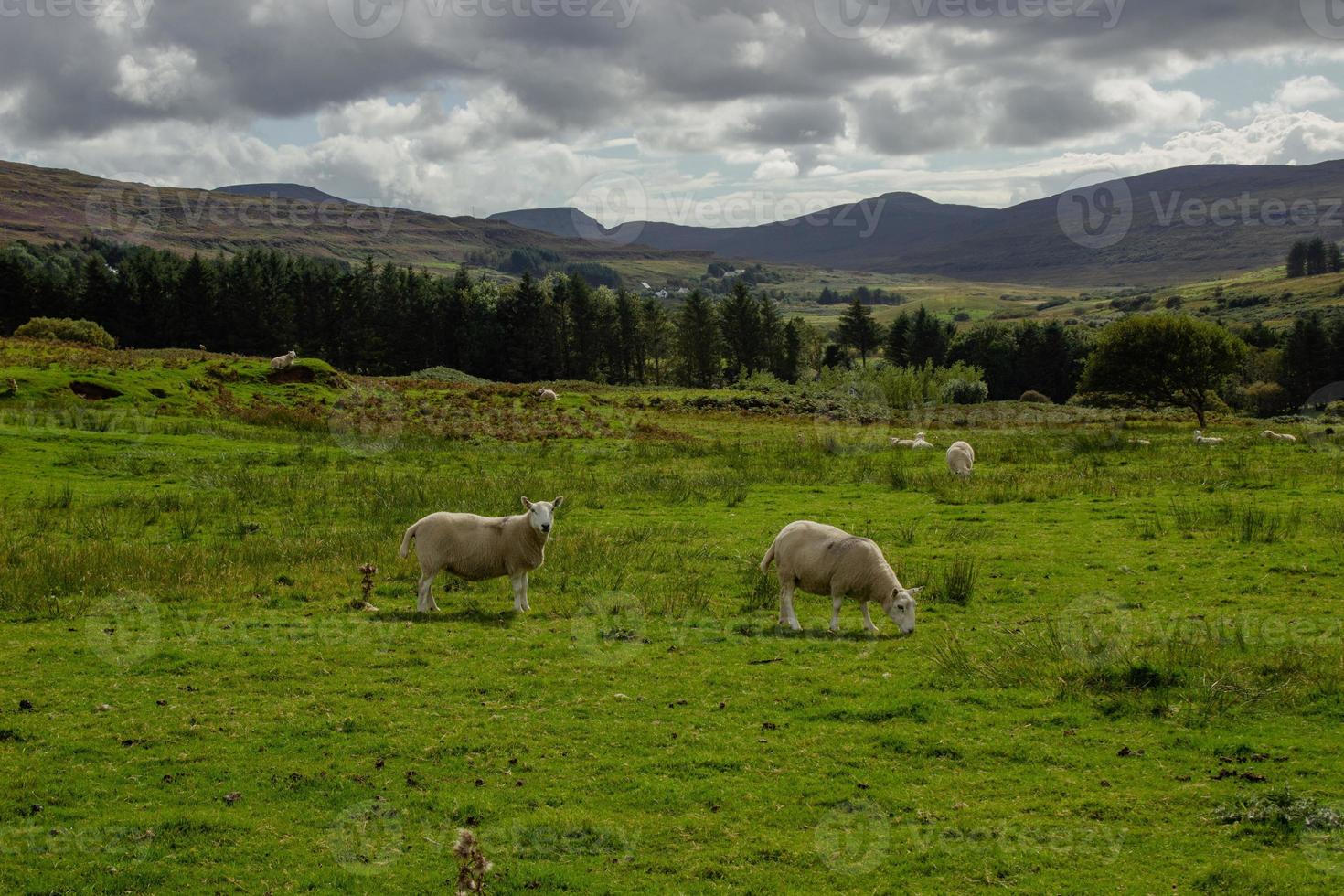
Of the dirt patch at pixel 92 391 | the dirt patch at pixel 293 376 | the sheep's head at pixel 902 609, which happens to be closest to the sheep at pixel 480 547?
the sheep's head at pixel 902 609

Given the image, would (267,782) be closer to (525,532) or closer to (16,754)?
(16,754)

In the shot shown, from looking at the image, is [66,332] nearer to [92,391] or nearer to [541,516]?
[92,391]

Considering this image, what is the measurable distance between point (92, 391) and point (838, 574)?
37.1m

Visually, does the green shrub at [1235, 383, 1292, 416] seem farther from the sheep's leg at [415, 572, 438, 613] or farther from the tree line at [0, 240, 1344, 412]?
the sheep's leg at [415, 572, 438, 613]

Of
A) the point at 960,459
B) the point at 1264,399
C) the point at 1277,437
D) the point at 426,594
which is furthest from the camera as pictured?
the point at 1264,399

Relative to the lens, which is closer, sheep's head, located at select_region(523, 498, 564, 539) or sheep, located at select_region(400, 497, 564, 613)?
sheep's head, located at select_region(523, 498, 564, 539)

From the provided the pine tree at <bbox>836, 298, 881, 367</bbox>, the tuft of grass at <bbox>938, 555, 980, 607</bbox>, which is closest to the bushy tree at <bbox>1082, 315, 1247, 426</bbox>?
the tuft of grass at <bbox>938, 555, 980, 607</bbox>

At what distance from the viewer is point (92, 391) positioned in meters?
40.4

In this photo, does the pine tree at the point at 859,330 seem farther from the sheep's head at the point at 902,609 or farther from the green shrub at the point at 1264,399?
the sheep's head at the point at 902,609

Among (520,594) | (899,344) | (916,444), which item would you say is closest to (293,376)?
(916,444)

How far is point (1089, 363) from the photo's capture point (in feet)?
207

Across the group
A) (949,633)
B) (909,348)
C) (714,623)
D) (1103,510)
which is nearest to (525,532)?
(714,623)

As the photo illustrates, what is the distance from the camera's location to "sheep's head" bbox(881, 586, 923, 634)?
14875 mm

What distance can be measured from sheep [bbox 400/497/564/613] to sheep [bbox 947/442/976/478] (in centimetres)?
2091
